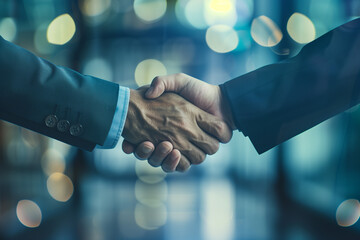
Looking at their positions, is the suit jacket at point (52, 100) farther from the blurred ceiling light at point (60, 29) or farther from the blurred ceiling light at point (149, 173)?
the blurred ceiling light at point (149, 173)

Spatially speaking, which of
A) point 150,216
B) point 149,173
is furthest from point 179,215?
point 149,173

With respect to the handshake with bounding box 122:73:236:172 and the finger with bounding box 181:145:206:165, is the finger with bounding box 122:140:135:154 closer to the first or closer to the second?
the handshake with bounding box 122:73:236:172

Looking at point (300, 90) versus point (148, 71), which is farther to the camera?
point (148, 71)

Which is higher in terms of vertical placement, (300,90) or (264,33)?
(264,33)

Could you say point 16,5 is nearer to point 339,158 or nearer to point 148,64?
point 148,64

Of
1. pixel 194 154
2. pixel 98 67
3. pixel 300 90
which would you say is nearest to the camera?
pixel 300 90

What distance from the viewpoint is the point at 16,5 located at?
1171 millimetres

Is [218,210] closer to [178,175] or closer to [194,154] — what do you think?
[178,175]

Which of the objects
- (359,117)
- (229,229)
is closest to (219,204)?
(229,229)

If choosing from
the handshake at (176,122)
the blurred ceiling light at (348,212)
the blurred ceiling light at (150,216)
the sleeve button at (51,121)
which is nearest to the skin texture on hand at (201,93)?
the handshake at (176,122)

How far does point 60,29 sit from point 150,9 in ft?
1.20

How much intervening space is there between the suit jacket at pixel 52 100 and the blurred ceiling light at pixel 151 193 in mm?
1912

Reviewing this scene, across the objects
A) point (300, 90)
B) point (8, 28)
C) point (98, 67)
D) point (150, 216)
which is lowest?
point (150, 216)

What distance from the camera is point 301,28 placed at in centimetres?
105
